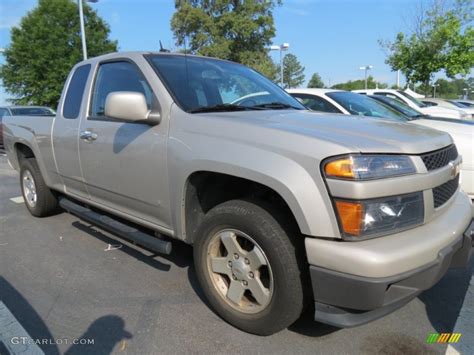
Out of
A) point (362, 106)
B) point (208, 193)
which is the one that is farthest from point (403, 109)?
point (208, 193)

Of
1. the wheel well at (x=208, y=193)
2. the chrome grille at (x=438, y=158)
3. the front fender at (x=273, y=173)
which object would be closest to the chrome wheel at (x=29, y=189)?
the wheel well at (x=208, y=193)

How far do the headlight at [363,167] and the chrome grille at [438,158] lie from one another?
28cm

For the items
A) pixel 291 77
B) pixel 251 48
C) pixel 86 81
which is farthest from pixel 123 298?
pixel 291 77

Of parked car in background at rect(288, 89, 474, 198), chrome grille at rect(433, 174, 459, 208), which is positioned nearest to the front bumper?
chrome grille at rect(433, 174, 459, 208)

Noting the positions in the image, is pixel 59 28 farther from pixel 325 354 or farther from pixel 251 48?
pixel 325 354

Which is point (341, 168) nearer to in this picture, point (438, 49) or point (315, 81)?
point (438, 49)

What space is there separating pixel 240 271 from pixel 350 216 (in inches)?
33.8

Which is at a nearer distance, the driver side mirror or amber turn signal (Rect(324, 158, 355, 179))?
amber turn signal (Rect(324, 158, 355, 179))

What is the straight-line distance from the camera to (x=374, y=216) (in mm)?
2012

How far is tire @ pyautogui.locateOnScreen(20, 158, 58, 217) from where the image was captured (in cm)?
496

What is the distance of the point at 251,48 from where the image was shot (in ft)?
111

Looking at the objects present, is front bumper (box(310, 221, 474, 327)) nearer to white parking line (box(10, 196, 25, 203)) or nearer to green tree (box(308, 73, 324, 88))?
white parking line (box(10, 196, 25, 203))

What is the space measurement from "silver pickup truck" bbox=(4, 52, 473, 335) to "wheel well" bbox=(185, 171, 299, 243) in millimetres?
10

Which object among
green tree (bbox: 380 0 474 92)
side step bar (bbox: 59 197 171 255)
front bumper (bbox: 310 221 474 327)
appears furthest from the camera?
green tree (bbox: 380 0 474 92)
